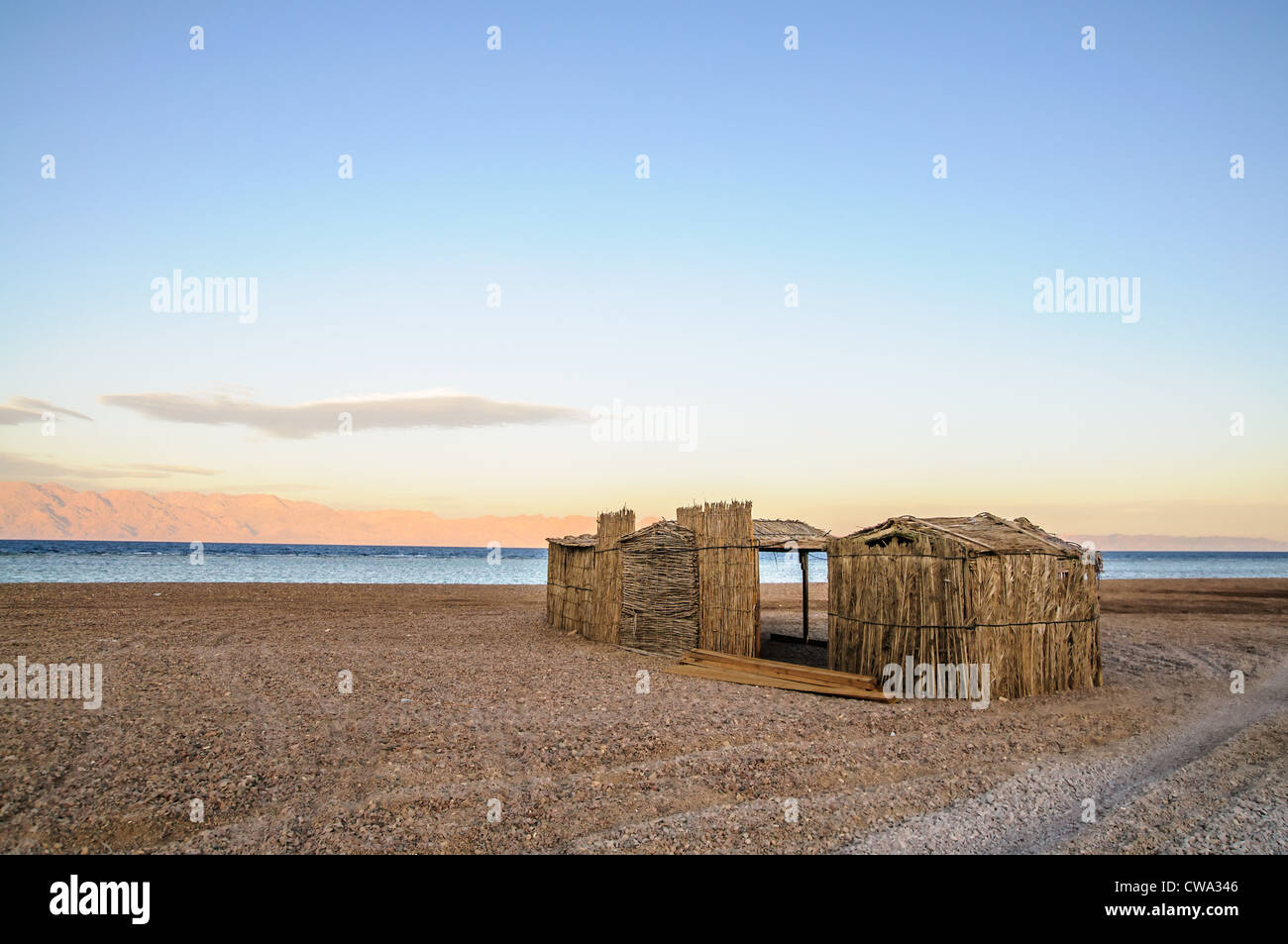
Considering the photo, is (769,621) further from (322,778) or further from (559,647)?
(322,778)

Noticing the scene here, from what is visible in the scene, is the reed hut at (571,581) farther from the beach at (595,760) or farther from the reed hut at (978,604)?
the reed hut at (978,604)

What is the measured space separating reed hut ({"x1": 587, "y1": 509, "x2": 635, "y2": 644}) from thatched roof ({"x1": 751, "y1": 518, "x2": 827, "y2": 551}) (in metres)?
2.47

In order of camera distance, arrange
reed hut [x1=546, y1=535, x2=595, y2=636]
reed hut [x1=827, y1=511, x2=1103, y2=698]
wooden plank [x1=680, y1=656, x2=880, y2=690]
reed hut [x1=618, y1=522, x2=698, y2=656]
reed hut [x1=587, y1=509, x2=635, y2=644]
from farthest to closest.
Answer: reed hut [x1=546, y1=535, x2=595, y2=636] → reed hut [x1=587, y1=509, x2=635, y2=644] → reed hut [x1=618, y1=522, x2=698, y2=656] → wooden plank [x1=680, y1=656, x2=880, y2=690] → reed hut [x1=827, y1=511, x2=1103, y2=698]

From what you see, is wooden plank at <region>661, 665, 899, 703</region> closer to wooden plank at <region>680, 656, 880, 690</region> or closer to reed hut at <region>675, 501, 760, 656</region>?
wooden plank at <region>680, 656, 880, 690</region>

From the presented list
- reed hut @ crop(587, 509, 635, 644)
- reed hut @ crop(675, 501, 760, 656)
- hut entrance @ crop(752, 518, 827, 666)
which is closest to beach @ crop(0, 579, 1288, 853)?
reed hut @ crop(675, 501, 760, 656)

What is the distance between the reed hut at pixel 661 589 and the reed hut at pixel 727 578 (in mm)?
179

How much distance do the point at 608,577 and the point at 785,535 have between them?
3.48 meters

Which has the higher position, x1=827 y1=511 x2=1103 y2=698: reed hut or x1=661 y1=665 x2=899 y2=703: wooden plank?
x1=827 y1=511 x2=1103 y2=698: reed hut

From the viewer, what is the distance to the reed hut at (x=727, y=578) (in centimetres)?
1294

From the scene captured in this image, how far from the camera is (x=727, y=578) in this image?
1317 cm

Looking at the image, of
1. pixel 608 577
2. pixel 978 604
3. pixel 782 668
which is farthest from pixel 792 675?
pixel 608 577

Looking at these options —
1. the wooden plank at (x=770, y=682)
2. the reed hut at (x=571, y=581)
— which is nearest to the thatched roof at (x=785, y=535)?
the wooden plank at (x=770, y=682)

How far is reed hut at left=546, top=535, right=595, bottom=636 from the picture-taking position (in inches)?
631

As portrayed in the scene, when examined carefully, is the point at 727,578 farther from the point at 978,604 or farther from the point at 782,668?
the point at 978,604
